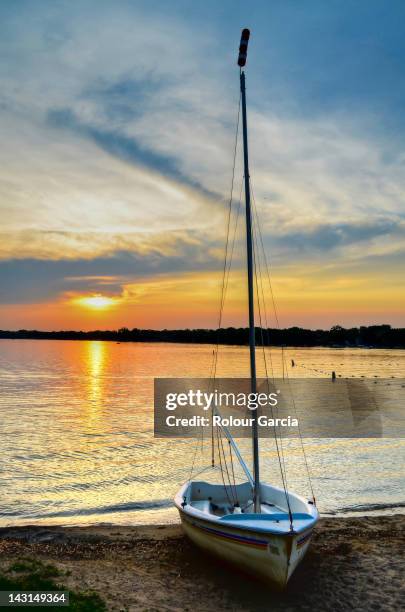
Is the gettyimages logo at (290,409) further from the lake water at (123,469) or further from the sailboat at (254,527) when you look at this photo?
the sailboat at (254,527)

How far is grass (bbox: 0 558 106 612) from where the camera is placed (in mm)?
11555

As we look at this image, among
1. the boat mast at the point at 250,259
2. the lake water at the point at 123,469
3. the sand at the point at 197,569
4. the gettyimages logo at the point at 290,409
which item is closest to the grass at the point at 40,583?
the sand at the point at 197,569

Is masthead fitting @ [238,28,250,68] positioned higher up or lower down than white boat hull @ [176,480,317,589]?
higher up

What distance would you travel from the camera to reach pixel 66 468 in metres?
29.9

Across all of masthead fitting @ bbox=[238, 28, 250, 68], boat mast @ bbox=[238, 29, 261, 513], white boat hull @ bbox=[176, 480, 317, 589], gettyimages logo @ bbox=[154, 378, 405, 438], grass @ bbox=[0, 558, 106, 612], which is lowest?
gettyimages logo @ bbox=[154, 378, 405, 438]

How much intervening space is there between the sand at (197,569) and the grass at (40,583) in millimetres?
311

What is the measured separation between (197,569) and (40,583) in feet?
14.2

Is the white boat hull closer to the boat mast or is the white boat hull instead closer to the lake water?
the boat mast

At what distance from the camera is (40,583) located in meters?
12.6

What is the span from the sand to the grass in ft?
1.02

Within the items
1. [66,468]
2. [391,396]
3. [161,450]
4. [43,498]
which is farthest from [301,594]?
[391,396]

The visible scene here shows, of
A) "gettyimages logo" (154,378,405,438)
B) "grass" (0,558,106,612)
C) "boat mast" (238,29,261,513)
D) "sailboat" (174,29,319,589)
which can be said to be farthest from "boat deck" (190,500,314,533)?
"gettyimages logo" (154,378,405,438)

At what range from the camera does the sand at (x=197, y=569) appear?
1240 cm

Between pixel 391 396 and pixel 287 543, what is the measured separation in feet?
205
